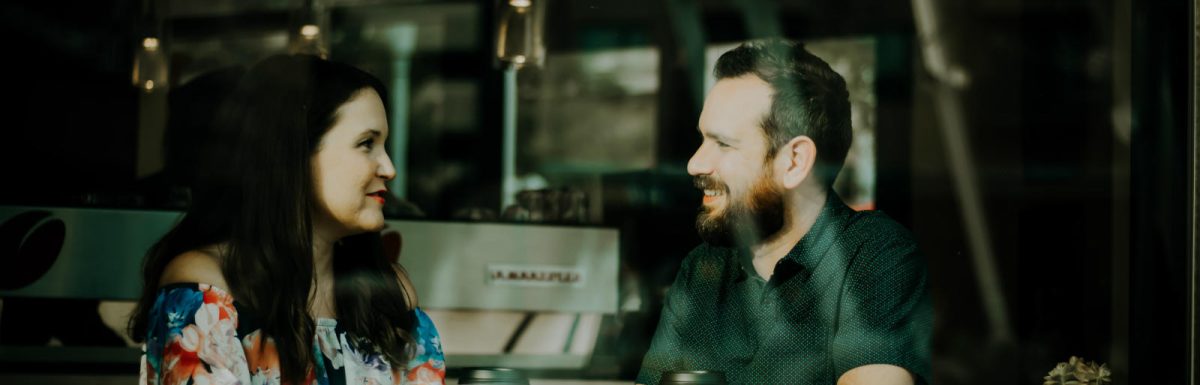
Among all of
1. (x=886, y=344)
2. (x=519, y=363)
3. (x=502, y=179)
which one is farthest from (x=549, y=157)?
(x=886, y=344)

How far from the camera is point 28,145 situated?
3.62 metres

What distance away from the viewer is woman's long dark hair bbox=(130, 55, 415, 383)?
2.40 metres

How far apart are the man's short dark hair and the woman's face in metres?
0.78

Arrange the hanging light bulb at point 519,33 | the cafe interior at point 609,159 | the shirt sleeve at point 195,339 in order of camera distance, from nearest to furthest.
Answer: the shirt sleeve at point 195,339
the cafe interior at point 609,159
the hanging light bulb at point 519,33

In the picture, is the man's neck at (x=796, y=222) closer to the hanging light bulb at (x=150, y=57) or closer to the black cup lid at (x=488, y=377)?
the black cup lid at (x=488, y=377)

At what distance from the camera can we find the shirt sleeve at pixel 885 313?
8.84 ft

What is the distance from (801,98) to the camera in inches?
113

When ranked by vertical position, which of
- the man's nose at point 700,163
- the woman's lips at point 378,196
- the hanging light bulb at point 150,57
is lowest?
the woman's lips at point 378,196

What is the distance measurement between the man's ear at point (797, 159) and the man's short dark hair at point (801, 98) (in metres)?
0.01

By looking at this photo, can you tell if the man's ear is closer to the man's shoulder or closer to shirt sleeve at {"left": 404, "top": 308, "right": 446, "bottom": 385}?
the man's shoulder

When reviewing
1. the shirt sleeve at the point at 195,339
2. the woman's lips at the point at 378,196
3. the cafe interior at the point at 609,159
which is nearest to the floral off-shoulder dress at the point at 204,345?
the shirt sleeve at the point at 195,339

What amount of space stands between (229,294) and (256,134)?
0.29 m

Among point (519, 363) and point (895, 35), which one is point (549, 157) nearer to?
point (519, 363)

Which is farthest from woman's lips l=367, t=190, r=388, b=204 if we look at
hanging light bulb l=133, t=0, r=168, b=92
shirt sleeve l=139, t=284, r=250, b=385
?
hanging light bulb l=133, t=0, r=168, b=92
